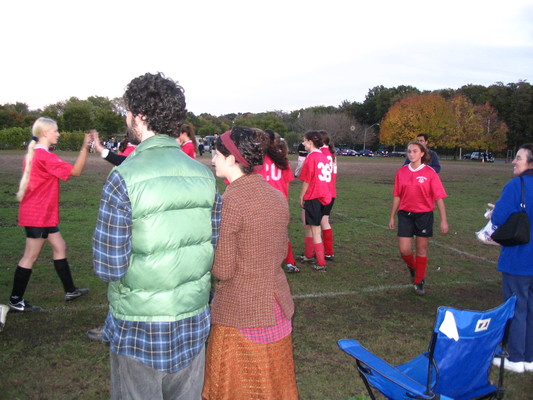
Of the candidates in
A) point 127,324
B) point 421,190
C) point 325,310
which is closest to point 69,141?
point 421,190

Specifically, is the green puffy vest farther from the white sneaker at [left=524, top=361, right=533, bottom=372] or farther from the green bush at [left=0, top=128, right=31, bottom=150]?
the green bush at [left=0, top=128, right=31, bottom=150]

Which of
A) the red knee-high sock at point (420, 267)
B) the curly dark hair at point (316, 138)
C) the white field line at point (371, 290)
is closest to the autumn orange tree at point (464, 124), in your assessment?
the white field line at point (371, 290)

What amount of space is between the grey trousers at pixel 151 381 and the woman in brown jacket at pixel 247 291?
0.91 ft

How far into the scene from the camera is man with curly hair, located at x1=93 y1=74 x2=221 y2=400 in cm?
202

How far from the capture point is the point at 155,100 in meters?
2.22

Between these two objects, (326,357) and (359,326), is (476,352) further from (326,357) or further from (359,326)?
(359,326)

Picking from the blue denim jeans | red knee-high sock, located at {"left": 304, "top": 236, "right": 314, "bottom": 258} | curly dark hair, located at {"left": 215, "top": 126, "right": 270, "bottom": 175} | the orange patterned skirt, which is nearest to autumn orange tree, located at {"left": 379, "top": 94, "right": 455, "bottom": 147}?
red knee-high sock, located at {"left": 304, "top": 236, "right": 314, "bottom": 258}

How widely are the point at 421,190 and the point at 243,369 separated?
4151mm

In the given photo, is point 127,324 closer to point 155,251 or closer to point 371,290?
point 155,251

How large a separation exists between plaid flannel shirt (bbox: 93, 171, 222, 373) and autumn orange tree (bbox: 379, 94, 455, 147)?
245 ft

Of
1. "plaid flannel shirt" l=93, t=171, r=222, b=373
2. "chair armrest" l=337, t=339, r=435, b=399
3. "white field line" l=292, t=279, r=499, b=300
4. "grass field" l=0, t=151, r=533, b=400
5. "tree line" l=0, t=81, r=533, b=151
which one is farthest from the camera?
"tree line" l=0, t=81, r=533, b=151

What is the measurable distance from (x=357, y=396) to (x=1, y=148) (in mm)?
56129

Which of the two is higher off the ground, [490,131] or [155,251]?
[490,131]

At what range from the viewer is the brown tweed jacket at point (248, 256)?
259cm
